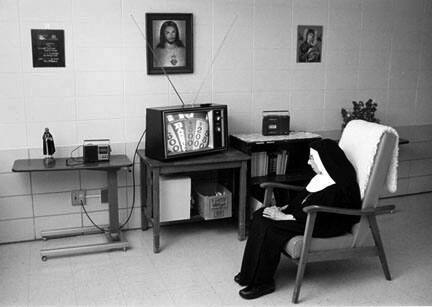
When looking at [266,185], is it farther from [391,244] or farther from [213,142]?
[391,244]

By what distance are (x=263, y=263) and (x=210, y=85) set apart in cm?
172

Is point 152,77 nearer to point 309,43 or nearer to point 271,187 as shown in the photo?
point 271,187

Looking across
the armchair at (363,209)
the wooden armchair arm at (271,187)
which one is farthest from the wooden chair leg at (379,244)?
the wooden armchair arm at (271,187)

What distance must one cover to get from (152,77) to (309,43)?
147 cm

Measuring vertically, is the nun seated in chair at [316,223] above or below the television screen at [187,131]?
below

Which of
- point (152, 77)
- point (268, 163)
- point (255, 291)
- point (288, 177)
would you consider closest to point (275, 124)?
point (268, 163)

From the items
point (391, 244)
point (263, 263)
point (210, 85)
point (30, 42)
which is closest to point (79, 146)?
point (30, 42)

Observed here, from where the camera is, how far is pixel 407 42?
4938mm

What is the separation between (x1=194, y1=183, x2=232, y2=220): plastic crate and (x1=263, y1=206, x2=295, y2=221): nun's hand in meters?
0.63

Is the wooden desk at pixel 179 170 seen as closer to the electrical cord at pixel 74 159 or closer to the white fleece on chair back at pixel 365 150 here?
the electrical cord at pixel 74 159

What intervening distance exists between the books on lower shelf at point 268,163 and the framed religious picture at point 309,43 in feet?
3.04

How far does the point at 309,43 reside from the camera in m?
4.51

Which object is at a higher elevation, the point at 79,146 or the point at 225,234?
the point at 79,146

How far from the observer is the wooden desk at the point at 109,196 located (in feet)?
11.6
